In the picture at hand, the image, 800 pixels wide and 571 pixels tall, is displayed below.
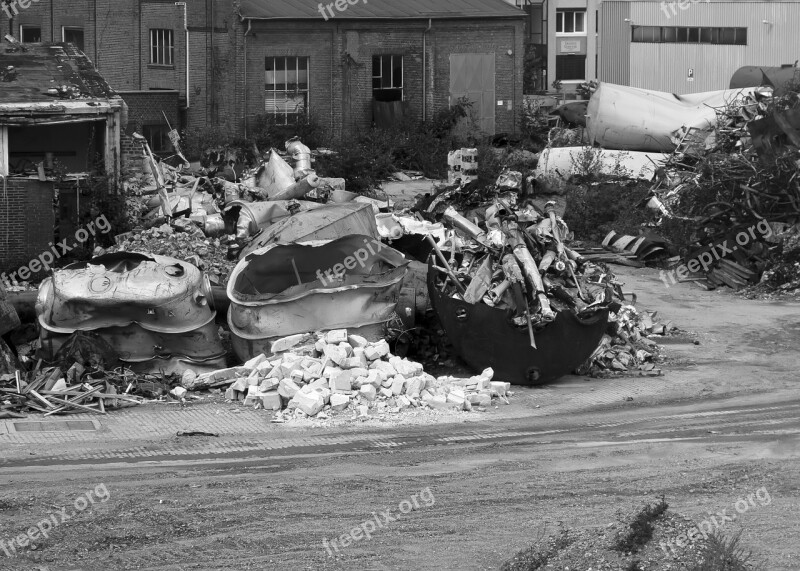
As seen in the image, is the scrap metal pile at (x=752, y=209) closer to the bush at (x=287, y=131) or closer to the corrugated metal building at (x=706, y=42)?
the bush at (x=287, y=131)

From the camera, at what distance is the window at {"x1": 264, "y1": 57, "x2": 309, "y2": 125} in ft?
119

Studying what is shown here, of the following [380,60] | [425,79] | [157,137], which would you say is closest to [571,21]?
[425,79]

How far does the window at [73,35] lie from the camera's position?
34844 millimetres

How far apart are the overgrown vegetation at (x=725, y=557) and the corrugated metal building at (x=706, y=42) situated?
40.5 metres

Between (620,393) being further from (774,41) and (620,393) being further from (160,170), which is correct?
(774,41)

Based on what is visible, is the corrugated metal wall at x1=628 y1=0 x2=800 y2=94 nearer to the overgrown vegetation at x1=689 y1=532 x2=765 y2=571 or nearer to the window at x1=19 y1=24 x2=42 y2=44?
the window at x1=19 y1=24 x2=42 y2=44

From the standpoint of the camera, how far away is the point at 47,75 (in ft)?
78.0

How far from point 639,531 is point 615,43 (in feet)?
137

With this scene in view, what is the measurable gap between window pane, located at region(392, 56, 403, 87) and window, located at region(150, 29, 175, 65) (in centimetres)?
656

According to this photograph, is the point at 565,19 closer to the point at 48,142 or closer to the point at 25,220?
the point at 48,142

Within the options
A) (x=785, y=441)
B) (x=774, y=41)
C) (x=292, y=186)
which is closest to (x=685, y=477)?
(x=785, y=441)

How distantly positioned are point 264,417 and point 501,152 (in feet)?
69.8

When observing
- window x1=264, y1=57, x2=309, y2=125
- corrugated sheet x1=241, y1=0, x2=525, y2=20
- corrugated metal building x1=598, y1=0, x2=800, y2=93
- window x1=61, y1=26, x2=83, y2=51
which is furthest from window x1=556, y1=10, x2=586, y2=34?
window x1=61, y1=26, x2=83, y2=51

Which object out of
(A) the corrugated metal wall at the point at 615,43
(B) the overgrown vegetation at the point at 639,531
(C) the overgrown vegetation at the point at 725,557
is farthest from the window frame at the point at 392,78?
(C) the overgrown vegetation at the point at 725,557
